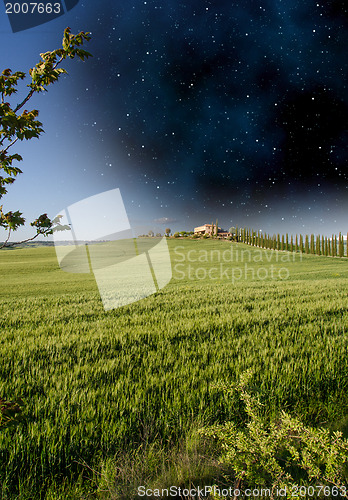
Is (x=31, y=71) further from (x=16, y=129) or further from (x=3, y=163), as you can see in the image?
(x=3, y=163)

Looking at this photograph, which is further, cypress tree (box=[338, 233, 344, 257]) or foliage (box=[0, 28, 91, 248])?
cypress tree (box=[338, 233, 344, 257])

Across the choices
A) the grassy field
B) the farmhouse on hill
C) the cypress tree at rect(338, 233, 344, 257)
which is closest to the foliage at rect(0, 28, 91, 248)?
the grassy field

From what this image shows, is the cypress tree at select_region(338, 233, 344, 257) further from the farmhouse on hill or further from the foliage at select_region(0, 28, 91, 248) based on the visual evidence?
the foliage at select_region(0, 28, 91, 248)

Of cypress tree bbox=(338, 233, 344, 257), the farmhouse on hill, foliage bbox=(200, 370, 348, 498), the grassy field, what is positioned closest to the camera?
foliage bbox=(200, 370, 348, 498)

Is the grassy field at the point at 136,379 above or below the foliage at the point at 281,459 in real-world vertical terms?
below

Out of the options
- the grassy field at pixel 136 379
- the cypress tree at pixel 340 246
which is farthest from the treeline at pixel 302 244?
the grassy field at pixel 136 379

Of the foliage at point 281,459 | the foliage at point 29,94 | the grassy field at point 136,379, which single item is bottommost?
the grassy field at point 136,379

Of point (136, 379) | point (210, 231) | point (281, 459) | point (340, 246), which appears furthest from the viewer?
point (210, 231)

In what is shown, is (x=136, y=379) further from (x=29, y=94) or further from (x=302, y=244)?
(x=302, y=244)

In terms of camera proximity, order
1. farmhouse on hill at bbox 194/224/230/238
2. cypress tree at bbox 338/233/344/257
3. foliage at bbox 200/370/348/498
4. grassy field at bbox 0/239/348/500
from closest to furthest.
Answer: foliage at bbox 200/370/348/498, grassy field at bbox 0/239/348/500, cypress tree at bbox 338/233/344/257, farmhouse on hill at bbox 194/224/230/238

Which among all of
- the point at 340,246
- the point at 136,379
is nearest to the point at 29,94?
the point at 136,379

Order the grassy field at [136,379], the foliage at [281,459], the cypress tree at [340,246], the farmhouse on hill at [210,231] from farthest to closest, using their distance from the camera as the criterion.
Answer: the farmhouse on hill at [210,231] → the cypress tree at [340,246] → the grassy field at [136,379] → the foliage at [281,459]

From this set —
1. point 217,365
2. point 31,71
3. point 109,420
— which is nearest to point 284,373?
point 217,365

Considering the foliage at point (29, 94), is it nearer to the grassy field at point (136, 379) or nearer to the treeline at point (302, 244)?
the grassy field at point (136, 379)
